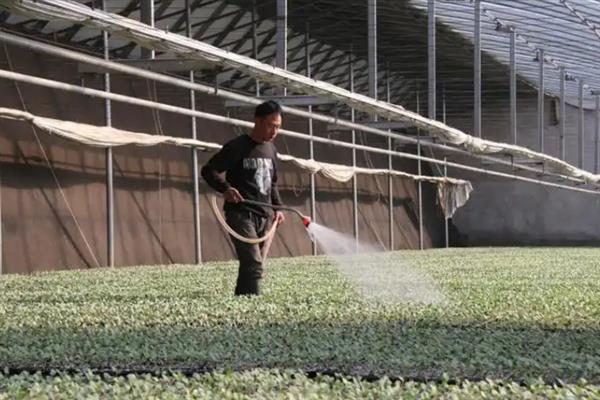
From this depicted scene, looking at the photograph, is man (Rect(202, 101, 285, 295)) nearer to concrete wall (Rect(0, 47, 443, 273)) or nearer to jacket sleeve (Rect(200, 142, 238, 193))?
jacket sleeve (Rect(200, 142, 238, 193))

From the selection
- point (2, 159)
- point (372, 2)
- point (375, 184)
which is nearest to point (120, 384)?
point (2, 159)

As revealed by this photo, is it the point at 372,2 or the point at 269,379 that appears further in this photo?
the point at 372,2

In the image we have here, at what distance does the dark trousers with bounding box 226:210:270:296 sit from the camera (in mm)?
8500

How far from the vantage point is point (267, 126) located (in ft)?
28.1

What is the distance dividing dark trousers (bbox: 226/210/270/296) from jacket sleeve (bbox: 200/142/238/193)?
0.27 metres

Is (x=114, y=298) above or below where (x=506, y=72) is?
below

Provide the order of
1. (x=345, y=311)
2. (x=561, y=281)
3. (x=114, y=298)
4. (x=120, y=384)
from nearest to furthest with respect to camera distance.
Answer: (x=120, y=384)
(x=345, y=311)
(x=114, y=298)
(x=561, y=281)

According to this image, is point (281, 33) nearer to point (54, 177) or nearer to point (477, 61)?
point (54, 177)

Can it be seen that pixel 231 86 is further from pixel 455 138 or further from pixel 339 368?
pixel 339 368

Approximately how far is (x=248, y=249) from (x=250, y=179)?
1.88 feet

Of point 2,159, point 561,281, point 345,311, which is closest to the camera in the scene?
point 345,311

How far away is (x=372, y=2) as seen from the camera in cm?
1808

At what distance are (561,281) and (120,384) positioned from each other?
8.29 meters

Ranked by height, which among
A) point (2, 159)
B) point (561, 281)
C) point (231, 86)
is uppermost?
point (231, 86)
